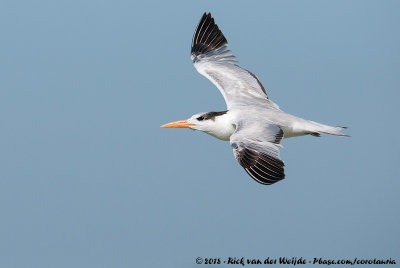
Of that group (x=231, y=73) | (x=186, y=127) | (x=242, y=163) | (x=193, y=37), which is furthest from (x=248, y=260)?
(x=193, y=37)

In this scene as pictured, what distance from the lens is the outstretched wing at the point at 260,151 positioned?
11266 mm

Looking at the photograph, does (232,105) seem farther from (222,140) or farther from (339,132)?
(339,132)

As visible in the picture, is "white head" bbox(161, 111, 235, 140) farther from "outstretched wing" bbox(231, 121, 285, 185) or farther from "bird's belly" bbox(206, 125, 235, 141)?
"outstretched wing" bbox(231, 121, 285, 185)

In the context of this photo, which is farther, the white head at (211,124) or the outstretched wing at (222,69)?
the outstretched wing at (222,69)

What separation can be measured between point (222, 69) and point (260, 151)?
5115 millimetres

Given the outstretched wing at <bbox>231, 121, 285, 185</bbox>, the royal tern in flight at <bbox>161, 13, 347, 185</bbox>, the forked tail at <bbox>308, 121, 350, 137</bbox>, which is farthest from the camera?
the forked tail at <bbox>308, 121, 350, 137</bbox>

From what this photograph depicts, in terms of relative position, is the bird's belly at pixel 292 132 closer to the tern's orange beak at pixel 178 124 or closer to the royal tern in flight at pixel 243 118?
the royal tern in flight at pixel 243 118

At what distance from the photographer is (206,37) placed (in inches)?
698

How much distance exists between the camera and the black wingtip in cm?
1741

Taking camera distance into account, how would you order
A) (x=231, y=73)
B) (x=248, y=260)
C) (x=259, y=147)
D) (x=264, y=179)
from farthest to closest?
(x=231, y=73), (x=248, y=260), (x=259, y=147), (x=264, y=179)

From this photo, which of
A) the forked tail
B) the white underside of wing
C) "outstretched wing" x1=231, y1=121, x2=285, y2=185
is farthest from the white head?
the forked tail

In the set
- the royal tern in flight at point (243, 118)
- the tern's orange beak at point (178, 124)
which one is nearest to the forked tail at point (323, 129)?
the royal tern in flight at point (243, 118)

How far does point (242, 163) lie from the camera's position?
1170 cm

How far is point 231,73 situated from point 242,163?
5.24 meters
